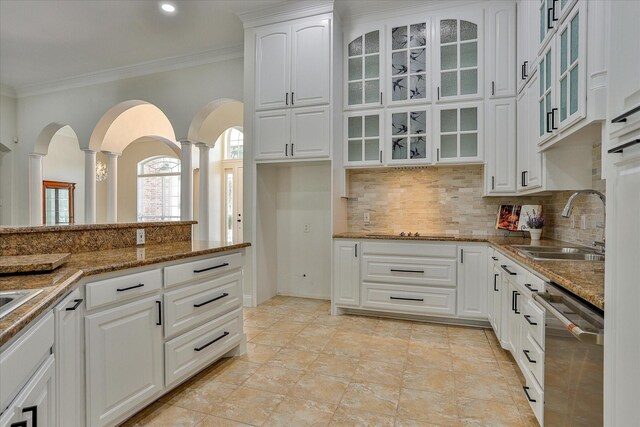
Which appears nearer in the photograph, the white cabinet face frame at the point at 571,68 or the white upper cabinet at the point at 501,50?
the white cabinet face frame at the point at 571,68

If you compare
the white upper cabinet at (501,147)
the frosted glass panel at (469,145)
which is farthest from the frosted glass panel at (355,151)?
the white upper cabinet at (501,147)

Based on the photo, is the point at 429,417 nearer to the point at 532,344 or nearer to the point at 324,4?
the point at 532,344

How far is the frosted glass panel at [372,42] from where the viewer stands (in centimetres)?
380

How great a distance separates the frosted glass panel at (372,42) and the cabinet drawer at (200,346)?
307 cm

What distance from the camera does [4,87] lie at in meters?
5.98

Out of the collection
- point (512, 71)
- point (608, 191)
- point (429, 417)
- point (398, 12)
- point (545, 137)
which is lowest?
point (429, 417)

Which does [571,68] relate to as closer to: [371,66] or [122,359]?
[371,66]

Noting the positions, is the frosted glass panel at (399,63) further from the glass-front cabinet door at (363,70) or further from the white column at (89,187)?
the white column at (89,187)

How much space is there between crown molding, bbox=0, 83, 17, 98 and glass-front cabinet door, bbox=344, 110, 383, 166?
20.4 feet

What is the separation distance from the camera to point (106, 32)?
4230 millimetres

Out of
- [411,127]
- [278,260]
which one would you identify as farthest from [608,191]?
[278,260]

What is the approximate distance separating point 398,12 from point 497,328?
129 inches

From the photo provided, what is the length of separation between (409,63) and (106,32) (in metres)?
3.68

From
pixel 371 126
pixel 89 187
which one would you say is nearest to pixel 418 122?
pixel 371 126
